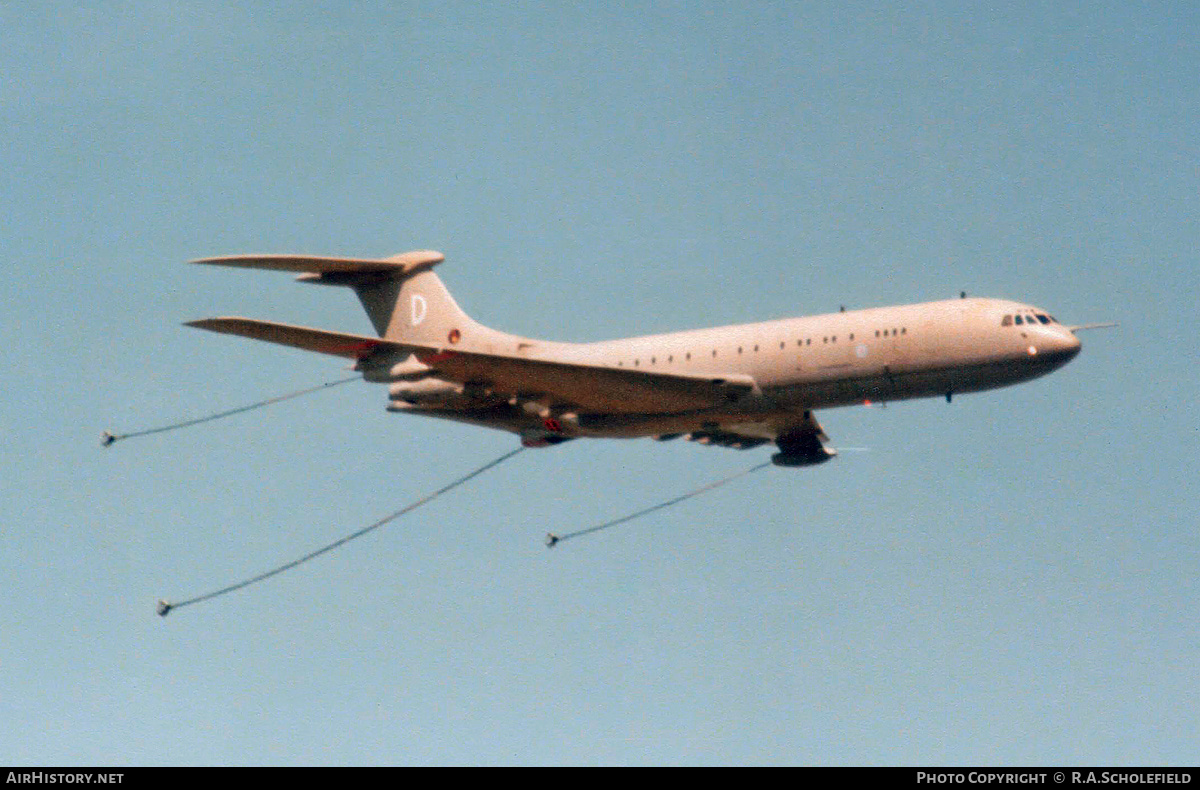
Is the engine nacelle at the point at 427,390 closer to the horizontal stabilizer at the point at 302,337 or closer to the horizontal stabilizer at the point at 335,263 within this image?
the horizontal stabilizer at the point at 302,337

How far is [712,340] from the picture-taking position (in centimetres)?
4034

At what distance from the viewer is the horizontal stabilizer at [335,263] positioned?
4219 cm

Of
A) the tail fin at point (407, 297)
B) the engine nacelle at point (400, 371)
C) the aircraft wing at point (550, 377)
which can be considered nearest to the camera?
the aircraft wing at point (550, 377)

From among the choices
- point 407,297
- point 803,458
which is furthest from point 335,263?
point 803,458

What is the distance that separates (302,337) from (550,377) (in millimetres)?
6837

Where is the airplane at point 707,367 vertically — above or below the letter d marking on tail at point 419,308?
below

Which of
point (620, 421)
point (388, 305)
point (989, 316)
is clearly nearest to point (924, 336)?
point (989, 316)

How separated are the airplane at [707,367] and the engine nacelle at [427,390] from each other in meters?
0.03

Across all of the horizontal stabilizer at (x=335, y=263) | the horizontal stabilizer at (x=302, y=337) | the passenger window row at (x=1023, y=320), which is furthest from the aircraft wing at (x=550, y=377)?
the passenger window row at (x=1023, y=320)

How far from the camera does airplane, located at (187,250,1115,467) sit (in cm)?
3841

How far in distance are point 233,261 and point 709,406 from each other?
47.0 ft

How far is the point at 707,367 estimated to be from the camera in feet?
132

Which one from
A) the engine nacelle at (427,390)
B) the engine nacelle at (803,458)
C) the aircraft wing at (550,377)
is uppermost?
the engine nacelle at (803,458)

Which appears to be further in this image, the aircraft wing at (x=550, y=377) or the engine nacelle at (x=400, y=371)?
the engine nacelle at (x=400, y=371)
